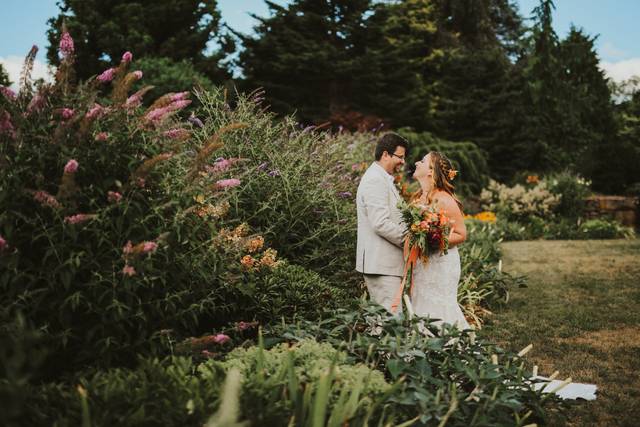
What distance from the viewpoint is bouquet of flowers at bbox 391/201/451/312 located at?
4.54 metres

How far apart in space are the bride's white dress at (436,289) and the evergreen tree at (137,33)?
16316 millimetres

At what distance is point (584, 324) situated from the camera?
21.5ft

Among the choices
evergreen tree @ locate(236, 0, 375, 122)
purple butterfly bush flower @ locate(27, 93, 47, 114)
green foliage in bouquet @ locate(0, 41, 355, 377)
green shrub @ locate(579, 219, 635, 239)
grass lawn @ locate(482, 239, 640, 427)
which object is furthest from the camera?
evergreen tree @ locate(236, 0, 375, 122)

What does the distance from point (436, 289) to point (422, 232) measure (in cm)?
69

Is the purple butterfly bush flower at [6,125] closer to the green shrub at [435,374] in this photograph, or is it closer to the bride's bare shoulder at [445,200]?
the green shrub at [435,374]

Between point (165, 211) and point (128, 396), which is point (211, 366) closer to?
point (128, 396)

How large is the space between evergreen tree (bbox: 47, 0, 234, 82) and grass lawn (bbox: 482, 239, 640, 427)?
14.3 m

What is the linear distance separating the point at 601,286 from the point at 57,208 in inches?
323

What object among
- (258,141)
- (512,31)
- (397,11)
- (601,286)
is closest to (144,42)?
(397,11)

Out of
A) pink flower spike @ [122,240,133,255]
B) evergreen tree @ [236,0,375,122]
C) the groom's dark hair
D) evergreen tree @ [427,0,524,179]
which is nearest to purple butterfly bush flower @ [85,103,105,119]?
pink flower spike @ [122,240,133,255]

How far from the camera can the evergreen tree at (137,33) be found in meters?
19.5

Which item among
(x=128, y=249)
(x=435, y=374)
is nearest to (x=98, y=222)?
(x=128, y=249)

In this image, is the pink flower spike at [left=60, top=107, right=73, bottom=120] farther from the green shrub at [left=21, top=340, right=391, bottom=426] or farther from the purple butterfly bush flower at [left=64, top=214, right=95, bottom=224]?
the green shrub at [left=21, top=340, right=391, bottom=426]

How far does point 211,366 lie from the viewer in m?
2.90
